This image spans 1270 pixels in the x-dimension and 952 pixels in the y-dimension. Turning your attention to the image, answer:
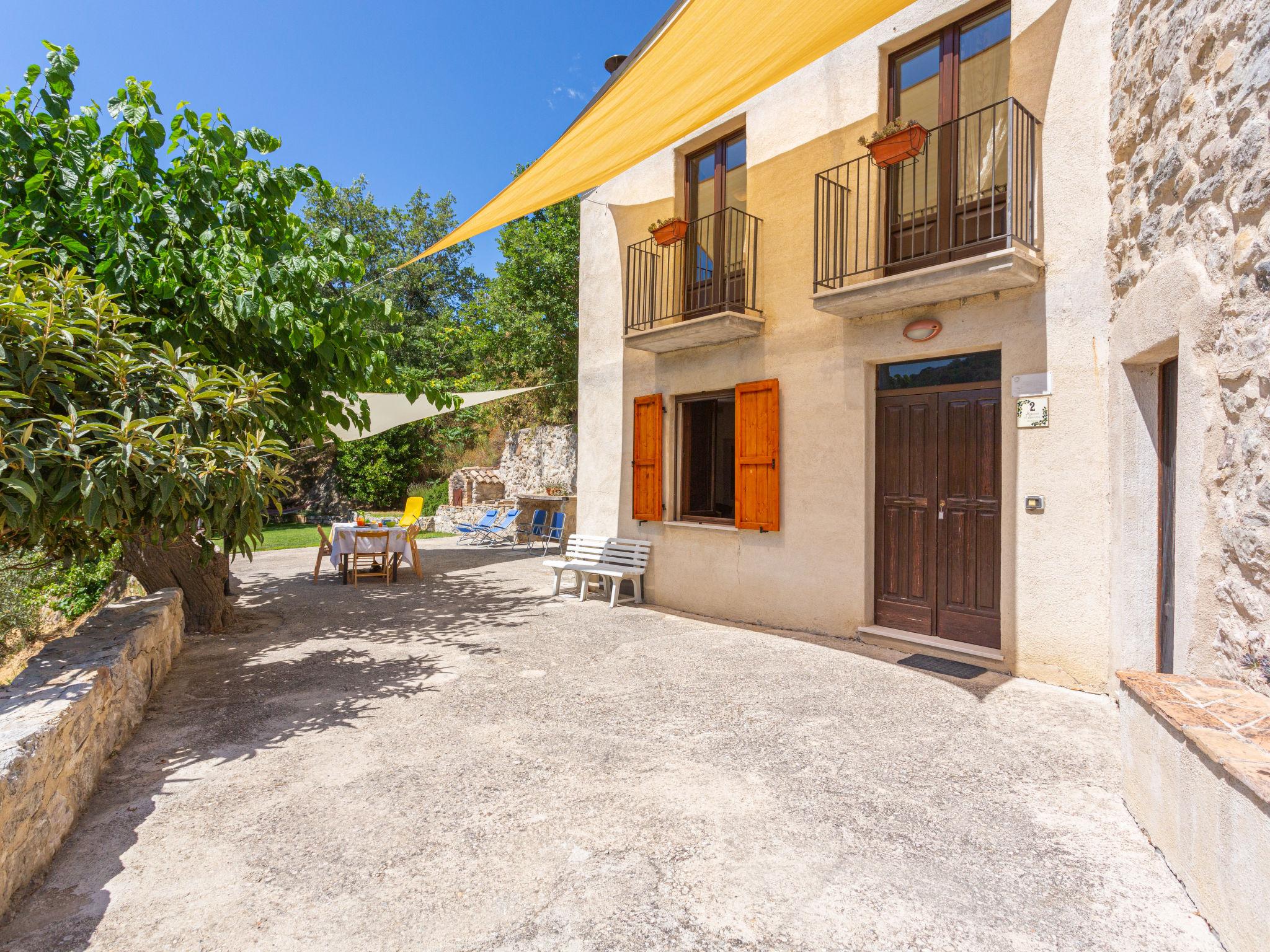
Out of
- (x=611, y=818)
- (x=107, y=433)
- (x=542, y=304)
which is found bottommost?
(x=611, y=818)

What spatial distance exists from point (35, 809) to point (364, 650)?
2.95 meters

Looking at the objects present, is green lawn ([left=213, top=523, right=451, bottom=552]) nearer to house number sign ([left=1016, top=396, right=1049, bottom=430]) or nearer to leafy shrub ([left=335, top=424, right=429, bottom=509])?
leafy shrub ([left=335, top=424, right=429, bottom=509])

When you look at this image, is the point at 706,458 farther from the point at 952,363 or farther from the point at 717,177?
the point at 717,177

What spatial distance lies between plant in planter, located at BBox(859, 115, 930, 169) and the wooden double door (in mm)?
1622

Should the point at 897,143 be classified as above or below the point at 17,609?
above

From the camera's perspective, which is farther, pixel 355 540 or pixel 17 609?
pixel 355 540

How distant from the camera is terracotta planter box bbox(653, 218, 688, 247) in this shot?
20.7 ft

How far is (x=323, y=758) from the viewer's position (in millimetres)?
3109

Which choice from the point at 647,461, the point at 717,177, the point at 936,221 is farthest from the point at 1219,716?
the point at 717,177

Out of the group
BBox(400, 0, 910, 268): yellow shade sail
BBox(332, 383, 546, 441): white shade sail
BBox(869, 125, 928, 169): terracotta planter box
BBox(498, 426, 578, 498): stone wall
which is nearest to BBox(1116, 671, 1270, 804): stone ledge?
BBox(400, 0, 910, 268): yellow shade sail

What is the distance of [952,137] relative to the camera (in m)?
4.79

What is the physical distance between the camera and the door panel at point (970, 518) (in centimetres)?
457

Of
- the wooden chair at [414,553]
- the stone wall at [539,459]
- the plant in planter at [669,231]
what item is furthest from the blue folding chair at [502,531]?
the plant in planter at [669,231]

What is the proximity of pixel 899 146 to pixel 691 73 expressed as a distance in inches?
61.8
